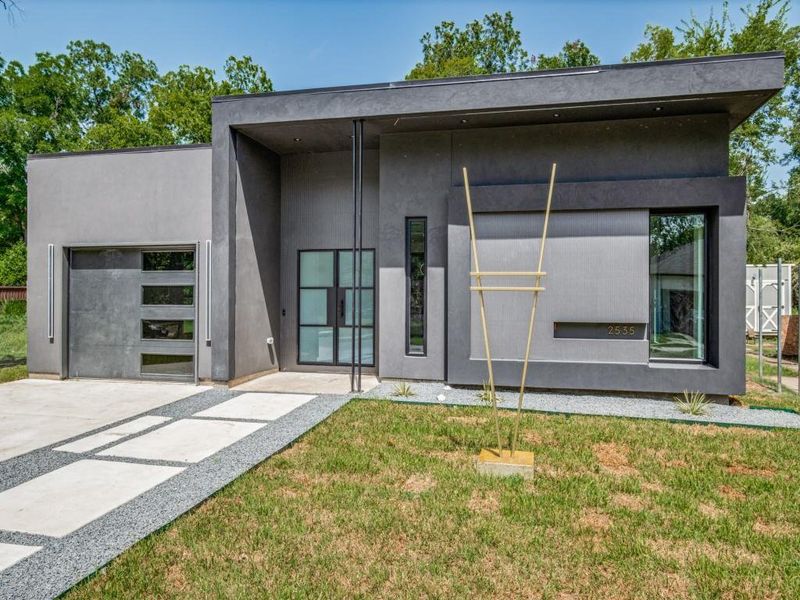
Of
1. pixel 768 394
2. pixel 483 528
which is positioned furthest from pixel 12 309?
pixel 768 394

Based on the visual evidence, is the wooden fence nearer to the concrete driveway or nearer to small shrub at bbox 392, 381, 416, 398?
the concrete driveway

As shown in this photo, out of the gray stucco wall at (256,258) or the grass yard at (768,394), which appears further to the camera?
the gray stucco wall at (256,258)

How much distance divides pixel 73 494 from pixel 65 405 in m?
3.21

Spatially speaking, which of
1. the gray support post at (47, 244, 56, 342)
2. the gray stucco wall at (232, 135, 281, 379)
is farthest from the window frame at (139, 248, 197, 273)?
the gray support post at (47, 244, 56, 342)

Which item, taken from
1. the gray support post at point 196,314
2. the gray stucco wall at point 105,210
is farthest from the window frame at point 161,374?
the gray stucco wall at point 105,210

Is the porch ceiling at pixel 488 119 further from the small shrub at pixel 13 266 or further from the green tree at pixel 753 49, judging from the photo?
the small shrub at pixel 13 266

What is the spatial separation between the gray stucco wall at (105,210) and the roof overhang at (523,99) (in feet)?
3.94

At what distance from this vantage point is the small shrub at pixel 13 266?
73.6 feet

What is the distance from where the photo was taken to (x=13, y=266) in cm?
2255

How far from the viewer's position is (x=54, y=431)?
16.5 feet

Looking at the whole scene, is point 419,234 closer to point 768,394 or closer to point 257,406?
point 257,406

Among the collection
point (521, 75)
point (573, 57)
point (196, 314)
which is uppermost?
point (573, 57)

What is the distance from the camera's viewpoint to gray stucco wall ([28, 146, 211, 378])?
24.2 ft

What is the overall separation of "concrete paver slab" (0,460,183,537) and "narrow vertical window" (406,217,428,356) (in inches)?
161
